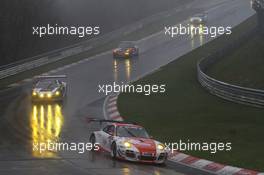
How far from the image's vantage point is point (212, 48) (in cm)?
6431

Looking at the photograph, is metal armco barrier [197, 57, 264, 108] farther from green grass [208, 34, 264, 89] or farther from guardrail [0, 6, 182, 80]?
guardrail [0, 6, 182, 80]

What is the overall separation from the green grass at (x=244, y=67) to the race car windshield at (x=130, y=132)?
17.8m

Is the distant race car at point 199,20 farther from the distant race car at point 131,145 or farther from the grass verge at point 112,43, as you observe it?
the distant race car at point 131,145

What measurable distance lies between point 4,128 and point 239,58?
26359mm

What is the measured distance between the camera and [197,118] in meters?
30.5

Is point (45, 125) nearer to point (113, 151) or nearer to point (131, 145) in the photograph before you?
point (113, 151)

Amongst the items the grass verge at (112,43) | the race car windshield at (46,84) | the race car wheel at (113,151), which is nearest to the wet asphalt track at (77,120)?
the race car wheel at (113,151)

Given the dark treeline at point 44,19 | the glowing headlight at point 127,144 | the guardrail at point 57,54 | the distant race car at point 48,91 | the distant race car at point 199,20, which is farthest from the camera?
the distant race car at point 199,20

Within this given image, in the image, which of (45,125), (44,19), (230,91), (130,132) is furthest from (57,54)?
(130,132)

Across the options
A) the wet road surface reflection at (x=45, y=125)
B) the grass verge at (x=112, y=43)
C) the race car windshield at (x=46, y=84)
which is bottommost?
the grass verge at (x=112, y=43)

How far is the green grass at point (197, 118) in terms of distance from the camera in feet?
73.4

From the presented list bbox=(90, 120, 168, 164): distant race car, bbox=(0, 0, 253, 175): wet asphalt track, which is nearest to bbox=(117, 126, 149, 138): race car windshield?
bbox=(90, 120, 168, 164): distant race car

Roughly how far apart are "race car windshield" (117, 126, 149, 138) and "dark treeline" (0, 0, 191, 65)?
39.7 metres

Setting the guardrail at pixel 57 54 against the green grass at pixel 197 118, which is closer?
the green grass at pixel 197 118
